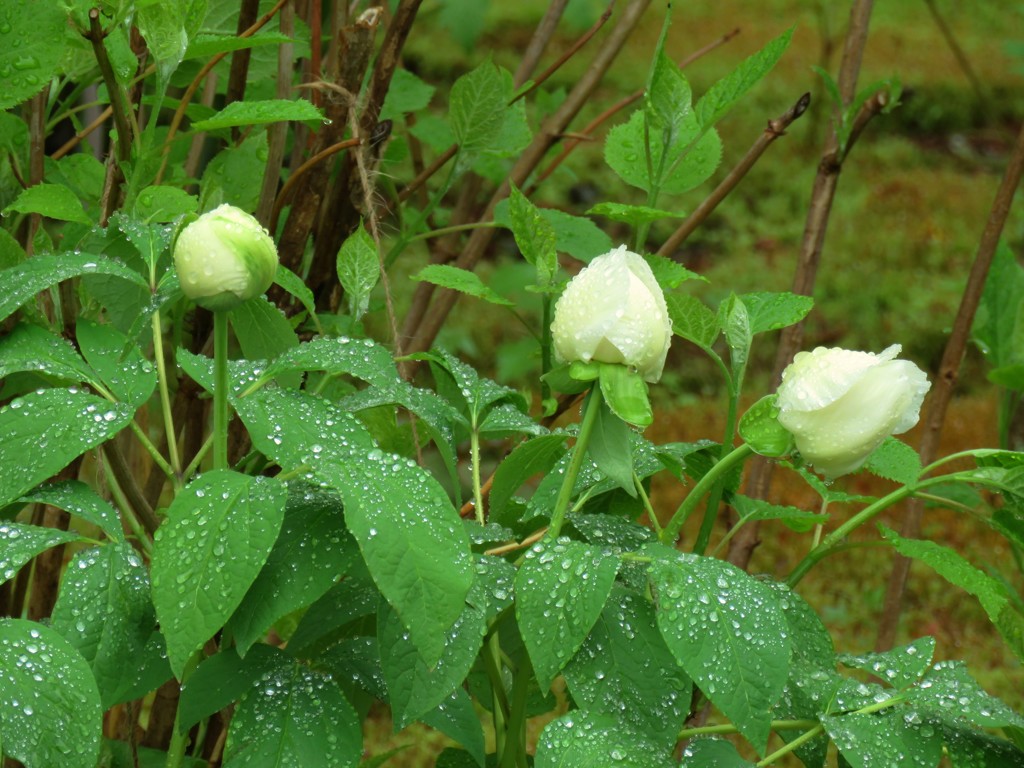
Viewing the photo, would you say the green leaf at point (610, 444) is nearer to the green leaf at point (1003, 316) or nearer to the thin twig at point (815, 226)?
the thin twig at point (815, 226)

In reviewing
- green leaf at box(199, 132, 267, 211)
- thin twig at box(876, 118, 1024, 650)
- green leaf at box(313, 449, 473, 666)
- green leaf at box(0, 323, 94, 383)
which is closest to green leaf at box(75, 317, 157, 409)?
green leaf at box(0, 323, 94, 383)

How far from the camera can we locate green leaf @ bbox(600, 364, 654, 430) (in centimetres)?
51

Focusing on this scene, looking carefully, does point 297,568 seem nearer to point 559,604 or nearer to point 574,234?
point 559,604

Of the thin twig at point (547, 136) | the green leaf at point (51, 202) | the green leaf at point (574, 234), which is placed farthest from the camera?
the thin twig at point (547, 136)

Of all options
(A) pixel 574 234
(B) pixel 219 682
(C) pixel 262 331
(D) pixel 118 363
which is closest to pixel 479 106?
(A) pixel 574 234

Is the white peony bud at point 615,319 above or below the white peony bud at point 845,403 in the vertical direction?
above

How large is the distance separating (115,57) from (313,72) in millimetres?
232

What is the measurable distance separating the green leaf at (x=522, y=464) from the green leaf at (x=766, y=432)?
0.32ft

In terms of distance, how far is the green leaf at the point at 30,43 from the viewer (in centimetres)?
66

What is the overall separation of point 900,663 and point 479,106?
0.46 meters

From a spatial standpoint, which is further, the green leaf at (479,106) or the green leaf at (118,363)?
the green leaf at (479,106)

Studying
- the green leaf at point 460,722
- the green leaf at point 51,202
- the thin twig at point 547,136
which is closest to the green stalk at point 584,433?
the green leaf at point 460,722

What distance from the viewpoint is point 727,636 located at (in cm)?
50

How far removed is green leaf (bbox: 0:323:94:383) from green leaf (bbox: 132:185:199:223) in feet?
0.35
